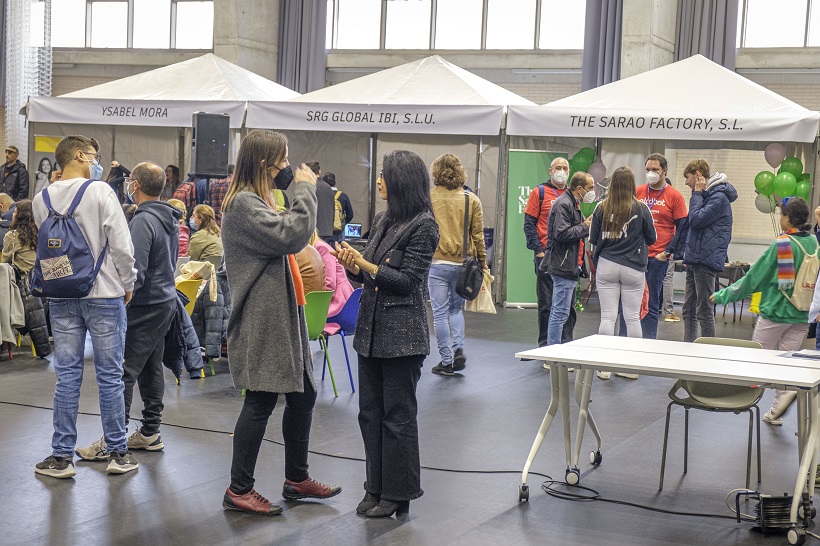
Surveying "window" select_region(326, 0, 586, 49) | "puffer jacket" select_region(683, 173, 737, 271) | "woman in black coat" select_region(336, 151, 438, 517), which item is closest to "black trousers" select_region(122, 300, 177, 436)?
"woman in black coat" select_region(336, 151, 438, 517)

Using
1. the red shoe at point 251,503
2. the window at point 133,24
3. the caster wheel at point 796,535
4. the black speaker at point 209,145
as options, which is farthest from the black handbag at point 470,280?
the window at point 133,24

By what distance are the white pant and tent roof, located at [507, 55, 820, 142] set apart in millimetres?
3458

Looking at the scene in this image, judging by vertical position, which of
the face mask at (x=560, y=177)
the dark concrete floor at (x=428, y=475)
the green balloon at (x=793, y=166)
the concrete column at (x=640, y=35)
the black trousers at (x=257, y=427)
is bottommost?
the dark concrete floor at (x=428, y=475)

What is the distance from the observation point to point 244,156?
4090mm

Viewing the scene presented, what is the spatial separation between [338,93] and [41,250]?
7954 mm

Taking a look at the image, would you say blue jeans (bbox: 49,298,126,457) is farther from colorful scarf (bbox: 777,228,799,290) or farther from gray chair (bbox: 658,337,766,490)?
colorful scarf (bbox: 777,228,799,290)

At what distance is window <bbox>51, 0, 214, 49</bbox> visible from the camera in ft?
59.4

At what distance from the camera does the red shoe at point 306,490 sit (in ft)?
14.3

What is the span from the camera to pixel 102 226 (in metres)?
4.51

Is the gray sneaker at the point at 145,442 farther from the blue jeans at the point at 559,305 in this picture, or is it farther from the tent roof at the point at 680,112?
the tent roof at the point at 680,112

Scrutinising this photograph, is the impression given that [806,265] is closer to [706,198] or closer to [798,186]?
[706,198]

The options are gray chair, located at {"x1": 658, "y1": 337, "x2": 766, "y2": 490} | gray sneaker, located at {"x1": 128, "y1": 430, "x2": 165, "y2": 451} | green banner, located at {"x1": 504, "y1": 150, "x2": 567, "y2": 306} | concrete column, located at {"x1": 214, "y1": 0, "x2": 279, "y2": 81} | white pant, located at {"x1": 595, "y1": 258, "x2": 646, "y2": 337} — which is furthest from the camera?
concrete column, located at {"x1": 214, "y1": 0, "x2": 279, "y2": 81}

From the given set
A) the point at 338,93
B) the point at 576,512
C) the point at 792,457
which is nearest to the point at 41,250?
the point at 576,512

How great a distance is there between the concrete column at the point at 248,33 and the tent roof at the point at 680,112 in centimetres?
733
